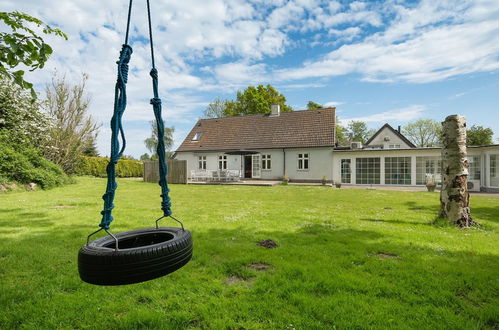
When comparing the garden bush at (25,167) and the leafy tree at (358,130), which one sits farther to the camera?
the leafy tree at (358,130)

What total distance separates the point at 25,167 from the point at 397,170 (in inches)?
932

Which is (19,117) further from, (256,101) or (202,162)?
(256,101)

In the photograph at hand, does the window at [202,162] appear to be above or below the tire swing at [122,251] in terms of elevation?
above

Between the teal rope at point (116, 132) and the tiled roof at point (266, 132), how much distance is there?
21.6 meters

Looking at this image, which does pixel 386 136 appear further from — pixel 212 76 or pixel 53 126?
pixel 53 126

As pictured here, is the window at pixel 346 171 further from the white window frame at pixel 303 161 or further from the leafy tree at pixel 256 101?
the leafy tree at pixel 256 101

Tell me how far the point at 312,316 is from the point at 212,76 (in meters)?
26.2

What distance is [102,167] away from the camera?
92.6 feet

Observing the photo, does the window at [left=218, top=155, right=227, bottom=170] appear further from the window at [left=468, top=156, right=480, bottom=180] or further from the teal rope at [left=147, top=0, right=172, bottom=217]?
the teal rope at [left=147, top=0, right=172, bottom=217]

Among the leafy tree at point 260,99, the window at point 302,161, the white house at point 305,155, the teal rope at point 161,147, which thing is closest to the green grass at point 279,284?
the teal rope at point 161,147

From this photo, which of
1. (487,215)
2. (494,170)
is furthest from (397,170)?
(487,215)

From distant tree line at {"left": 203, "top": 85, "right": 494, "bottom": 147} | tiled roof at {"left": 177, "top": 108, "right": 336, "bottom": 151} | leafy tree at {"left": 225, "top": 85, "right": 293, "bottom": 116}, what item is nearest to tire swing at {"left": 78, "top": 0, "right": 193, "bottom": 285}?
tiled roof at {"left": 177, "top": 108, "right": 336, "bottom": 151}

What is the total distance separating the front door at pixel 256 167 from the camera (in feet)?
83.5

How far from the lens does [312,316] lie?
8.48 feet
